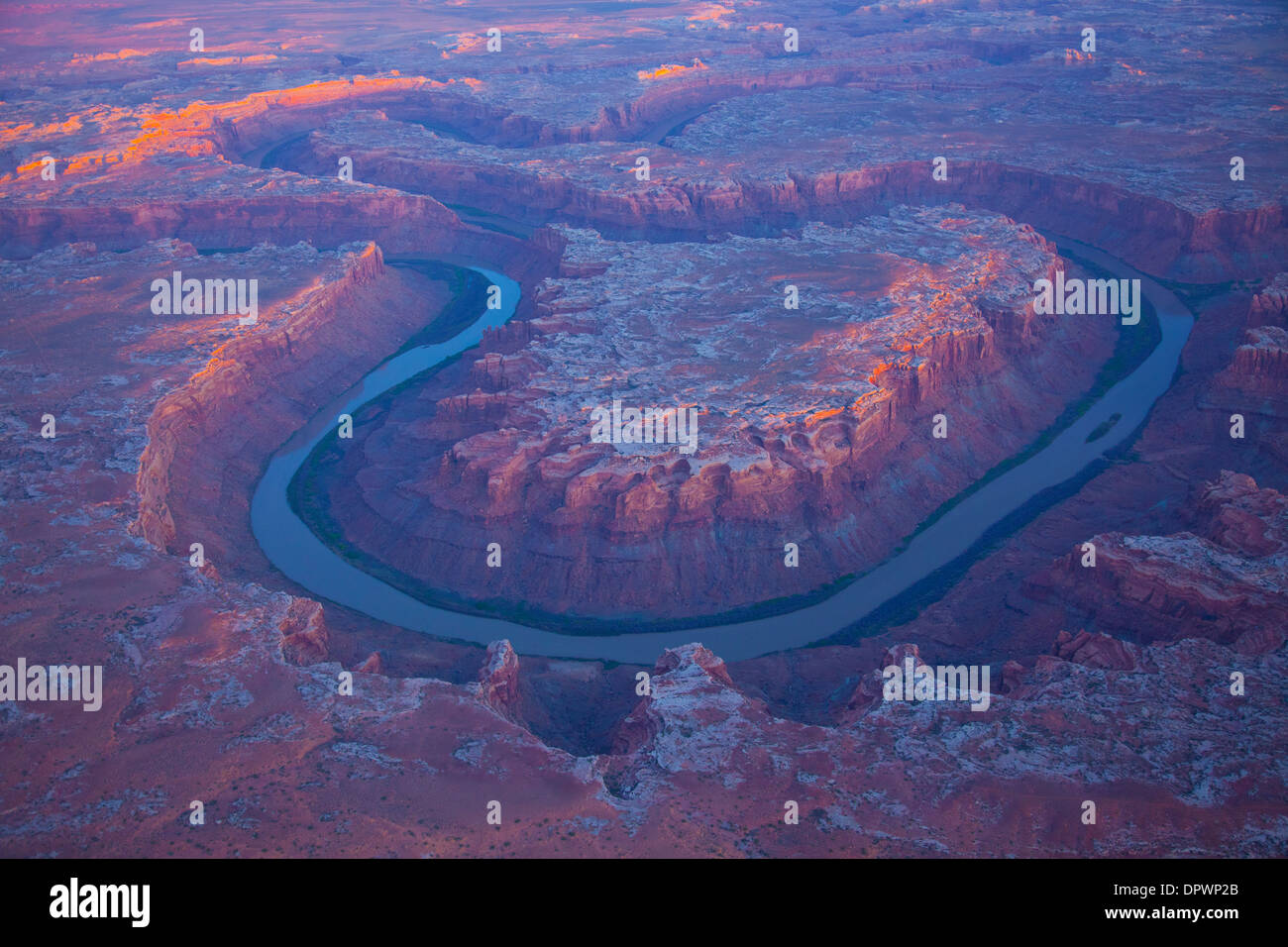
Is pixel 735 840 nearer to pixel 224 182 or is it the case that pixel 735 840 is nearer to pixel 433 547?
pixel 433 547

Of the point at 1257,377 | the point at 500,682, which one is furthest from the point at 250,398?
the point at 1257,377

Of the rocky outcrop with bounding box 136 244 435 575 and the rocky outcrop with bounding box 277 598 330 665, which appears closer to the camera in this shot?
the rocky outcrop with bounding box 277 598 330 665

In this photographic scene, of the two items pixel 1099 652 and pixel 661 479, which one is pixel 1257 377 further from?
pixel 661 479

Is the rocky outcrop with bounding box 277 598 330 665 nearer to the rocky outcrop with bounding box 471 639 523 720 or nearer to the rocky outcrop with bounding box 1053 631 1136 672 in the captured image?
the rocky outcrop with bounding box 471 639 523 720

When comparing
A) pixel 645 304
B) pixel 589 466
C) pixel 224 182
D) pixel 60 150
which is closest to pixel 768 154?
pixel 645 304

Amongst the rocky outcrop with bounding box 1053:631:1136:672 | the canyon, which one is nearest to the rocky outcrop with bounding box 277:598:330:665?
the canyon

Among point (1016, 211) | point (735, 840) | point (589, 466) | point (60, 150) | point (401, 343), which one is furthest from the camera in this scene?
point (60, 150)
